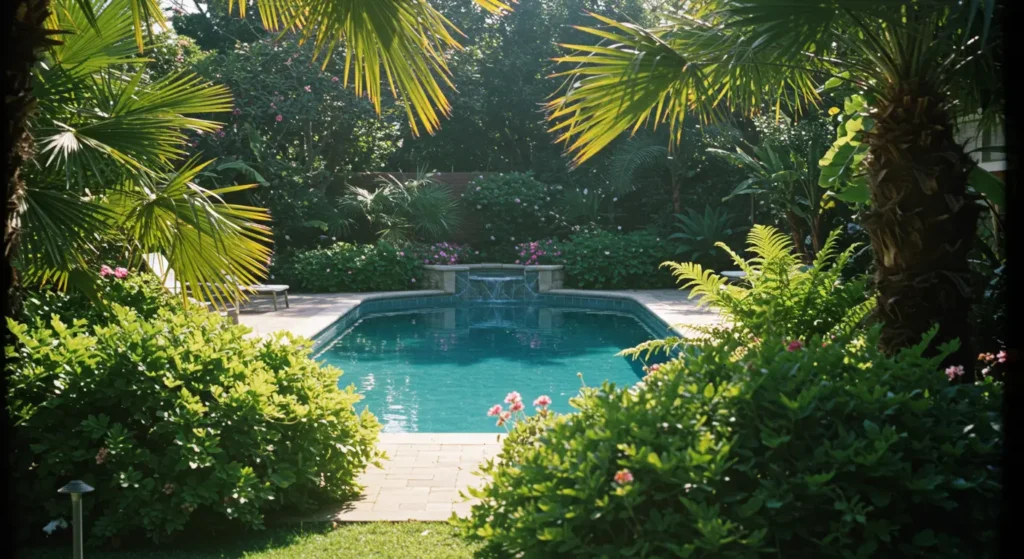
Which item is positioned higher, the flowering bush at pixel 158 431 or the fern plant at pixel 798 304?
the fern plant at pixel 798 304

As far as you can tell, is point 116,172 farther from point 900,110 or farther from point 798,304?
point 900,110

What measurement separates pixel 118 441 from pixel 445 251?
555 inches

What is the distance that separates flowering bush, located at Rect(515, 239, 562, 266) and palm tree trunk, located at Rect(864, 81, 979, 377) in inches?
522

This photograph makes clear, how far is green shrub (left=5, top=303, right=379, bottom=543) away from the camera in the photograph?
432cm

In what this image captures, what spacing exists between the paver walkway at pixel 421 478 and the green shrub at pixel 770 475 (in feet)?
4.00

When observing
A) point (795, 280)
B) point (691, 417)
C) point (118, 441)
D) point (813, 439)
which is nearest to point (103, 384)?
point (118, 441)

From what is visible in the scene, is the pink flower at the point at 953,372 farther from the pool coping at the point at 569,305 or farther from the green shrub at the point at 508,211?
the green shrub at the point at 508,211

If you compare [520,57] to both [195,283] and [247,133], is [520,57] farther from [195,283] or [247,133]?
[195,283]

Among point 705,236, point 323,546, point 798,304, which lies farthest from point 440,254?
point 323,546

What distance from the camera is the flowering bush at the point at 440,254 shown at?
17.7 m

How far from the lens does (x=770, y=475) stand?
10.0 ft

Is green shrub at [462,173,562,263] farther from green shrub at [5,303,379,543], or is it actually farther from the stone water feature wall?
green shrub at [5,303,379,543]

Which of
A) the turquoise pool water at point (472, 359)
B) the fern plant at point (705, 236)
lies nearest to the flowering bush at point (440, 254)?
the turquoise pool water at point (472, 359)

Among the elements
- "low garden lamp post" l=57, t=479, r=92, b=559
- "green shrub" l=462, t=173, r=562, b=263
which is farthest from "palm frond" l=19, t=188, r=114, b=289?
"green shrub" l=462, t=173, r=562, b=263
